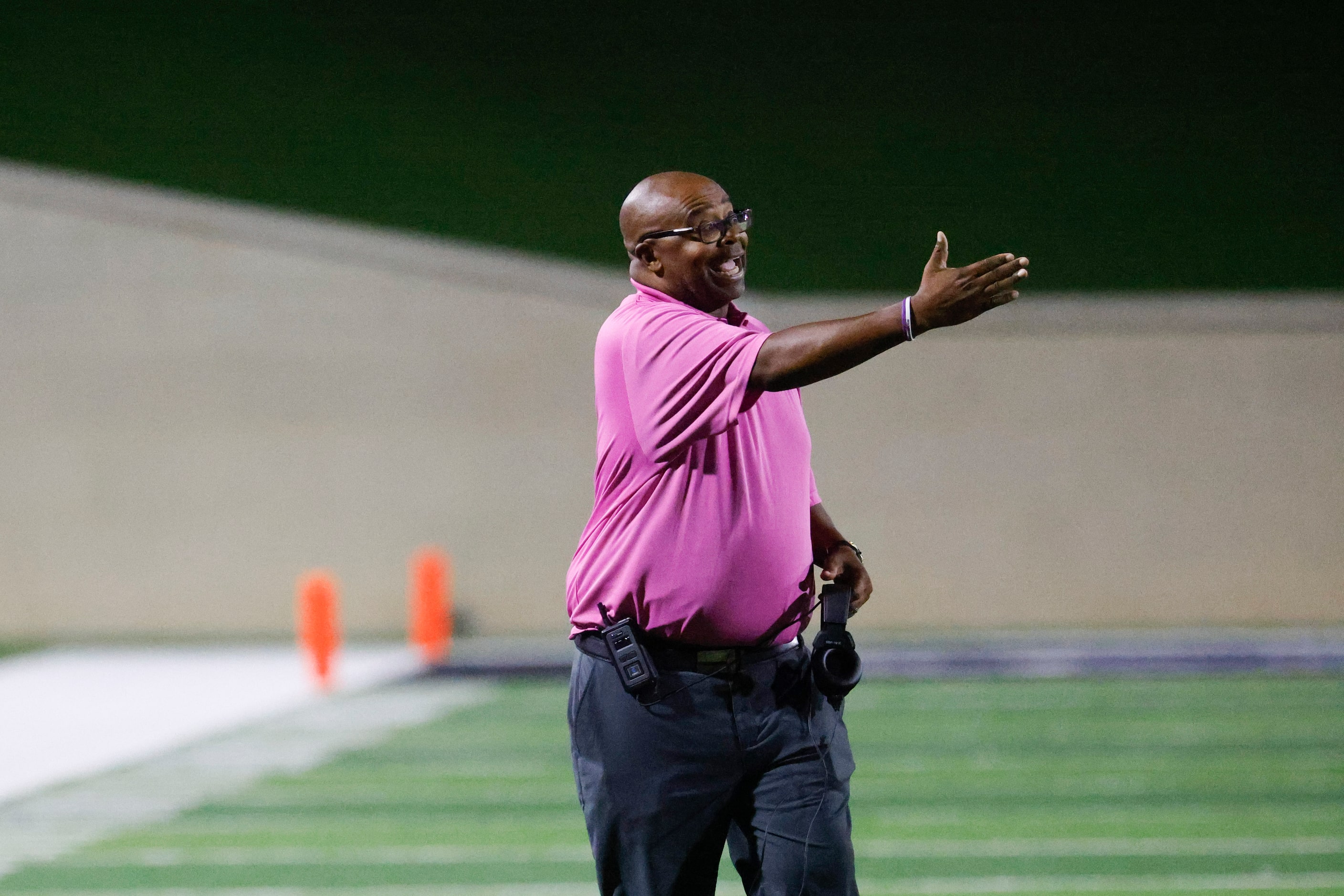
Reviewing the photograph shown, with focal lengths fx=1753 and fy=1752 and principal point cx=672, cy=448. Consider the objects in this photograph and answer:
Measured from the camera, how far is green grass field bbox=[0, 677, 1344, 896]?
20.2 ft

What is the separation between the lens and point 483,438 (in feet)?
44.1

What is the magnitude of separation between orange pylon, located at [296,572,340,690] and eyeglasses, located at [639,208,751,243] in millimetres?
7645

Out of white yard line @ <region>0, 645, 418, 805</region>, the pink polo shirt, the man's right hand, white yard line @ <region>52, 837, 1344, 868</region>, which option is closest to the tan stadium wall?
white yard line @ <region>0, 645, 418, 805</region>

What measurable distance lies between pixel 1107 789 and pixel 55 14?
1150 centimetres

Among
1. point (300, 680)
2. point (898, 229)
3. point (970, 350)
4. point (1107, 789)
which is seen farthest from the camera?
point (898, 229)

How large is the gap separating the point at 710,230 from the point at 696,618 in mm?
696

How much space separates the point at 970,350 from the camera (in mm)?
13141

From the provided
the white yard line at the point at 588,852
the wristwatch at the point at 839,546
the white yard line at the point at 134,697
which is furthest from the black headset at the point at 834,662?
the white yard line at the point at 134,697

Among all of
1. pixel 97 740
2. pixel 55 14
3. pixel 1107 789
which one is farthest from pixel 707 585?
pixel 55 14

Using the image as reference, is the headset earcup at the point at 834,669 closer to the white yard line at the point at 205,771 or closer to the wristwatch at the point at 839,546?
the wristwatch at the point at 839,546

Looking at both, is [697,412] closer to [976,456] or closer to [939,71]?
[976,456]

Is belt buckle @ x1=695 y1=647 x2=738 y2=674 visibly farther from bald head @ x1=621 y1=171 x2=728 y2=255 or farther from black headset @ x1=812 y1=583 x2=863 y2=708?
bald head @ x1=621 y1=171 x2=728 y2=255

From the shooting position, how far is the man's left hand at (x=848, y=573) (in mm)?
3498

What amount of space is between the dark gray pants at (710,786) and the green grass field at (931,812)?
2847 mm
